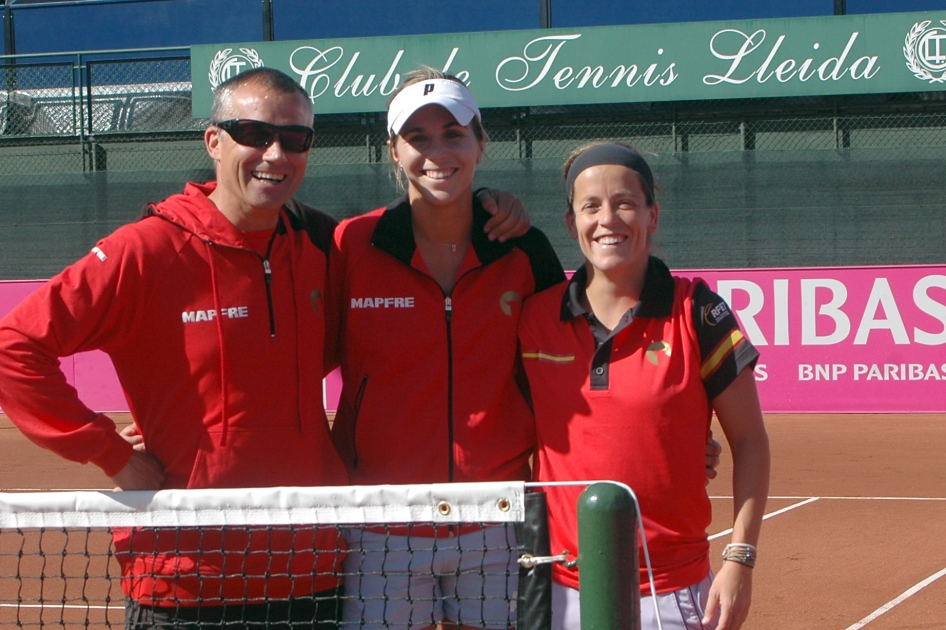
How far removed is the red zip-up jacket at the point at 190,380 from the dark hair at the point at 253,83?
257mm

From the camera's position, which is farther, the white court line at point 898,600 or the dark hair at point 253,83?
the white court line at point 898,600

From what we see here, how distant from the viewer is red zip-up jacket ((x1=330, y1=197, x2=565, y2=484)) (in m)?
2.83

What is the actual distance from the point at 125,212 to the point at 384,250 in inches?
560

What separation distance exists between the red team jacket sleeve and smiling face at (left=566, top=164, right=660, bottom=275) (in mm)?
1132

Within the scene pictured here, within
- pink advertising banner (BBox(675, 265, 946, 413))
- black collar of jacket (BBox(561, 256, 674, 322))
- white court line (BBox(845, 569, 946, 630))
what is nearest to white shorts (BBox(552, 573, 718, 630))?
black collar of jacket (BBox(561, 256, 674, 322))

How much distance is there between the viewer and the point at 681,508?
257 centimetres

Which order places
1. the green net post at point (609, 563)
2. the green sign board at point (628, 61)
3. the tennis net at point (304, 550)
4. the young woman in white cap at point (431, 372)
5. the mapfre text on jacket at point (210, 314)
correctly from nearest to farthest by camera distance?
the green net post at point (609, 563) < the tennis net at point (304, 550) < the mapfre text on jacket at point (210, 314) < the young woman in white cap at point (431, 372) < the green sign board at point (628, 61)

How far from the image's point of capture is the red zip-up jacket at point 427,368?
2.83m

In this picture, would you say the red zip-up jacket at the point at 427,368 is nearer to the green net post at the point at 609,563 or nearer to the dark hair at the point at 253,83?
the dark hair at the point at 253,83

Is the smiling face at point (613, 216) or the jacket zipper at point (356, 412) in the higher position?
the smiling face at point (613, 216)

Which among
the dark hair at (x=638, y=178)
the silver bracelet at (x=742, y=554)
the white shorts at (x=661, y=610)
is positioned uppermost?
the dark hair at (x=638, y=178)

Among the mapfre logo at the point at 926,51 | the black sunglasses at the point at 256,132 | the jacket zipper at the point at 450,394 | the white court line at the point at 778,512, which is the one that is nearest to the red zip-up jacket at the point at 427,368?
the jacket zipper at the point at 450,394

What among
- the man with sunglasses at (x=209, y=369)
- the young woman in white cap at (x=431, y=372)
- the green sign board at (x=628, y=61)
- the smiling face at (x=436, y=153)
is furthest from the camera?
the green sign board at (x=628, y=61)

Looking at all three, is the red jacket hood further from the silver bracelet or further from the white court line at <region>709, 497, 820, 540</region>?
the white court line at <region>709, 497, 820, 540</region>
